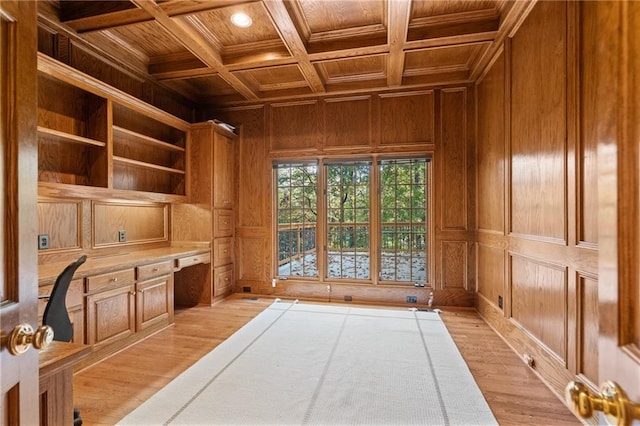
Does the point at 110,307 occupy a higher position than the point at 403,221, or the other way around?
the point at 403,221

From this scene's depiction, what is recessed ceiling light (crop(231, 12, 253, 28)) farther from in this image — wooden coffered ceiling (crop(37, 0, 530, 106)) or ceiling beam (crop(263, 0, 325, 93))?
ceiling beam (crop(263, 0, 325, 93))

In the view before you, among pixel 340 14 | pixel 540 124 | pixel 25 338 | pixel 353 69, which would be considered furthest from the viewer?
pixel 353 69

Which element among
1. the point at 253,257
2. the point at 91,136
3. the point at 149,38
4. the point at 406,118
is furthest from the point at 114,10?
the point at 406,118

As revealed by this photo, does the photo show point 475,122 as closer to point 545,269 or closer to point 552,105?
point 552,105

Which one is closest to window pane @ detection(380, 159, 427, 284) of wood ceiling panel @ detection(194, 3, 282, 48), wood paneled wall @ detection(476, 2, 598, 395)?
wood paneled wall @ detection(476, 2, 598, 395)

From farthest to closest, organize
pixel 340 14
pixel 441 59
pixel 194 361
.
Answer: pixel 441 59 < pixel 340 14 < pixel 194 361

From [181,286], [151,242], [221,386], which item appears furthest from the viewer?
[181,286]

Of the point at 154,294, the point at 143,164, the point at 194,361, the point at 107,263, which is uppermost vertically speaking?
the point at 143,164

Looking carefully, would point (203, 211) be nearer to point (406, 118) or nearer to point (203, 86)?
point (203, 86)

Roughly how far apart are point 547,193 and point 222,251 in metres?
3.75

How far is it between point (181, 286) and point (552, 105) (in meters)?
4.36

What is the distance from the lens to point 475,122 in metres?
3.80

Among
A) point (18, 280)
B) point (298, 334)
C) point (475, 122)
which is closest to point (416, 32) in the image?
point (475, 122)

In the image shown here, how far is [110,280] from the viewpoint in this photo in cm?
255
